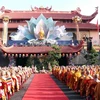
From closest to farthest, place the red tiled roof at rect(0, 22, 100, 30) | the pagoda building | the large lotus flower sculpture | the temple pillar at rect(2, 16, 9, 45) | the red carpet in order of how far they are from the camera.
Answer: the red carpet, the temple pillar at rect(2, 16, 9, 45), the large lotus flower sculpture, the pagoda building, the red tiled roof at rect(0, 22, 100, 30)

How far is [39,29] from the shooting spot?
43438 mm

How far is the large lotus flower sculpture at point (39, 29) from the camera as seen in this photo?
4369cm

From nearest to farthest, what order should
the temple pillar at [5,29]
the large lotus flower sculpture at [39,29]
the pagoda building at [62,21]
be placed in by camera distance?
the temple pillar at [5,29] → the large lotus flower sculpture at [39,29] → the pagoda building at [62,21]

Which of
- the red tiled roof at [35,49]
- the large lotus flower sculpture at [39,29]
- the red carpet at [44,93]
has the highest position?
the large lotus flower sculpture at [39,29]

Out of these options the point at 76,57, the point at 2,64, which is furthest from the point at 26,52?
the point at 76,57

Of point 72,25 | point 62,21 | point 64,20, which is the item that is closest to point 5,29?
point 62,21

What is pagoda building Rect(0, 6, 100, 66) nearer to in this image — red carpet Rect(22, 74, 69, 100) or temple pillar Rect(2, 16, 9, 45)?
temple pillar Rect(2, 16, 9, 45)

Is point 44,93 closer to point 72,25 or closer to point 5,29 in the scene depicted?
point 5,29

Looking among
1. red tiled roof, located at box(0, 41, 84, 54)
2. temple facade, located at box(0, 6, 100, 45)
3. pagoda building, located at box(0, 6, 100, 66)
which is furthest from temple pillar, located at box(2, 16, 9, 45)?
red tiled roof, located at box(0, 41, 84, 54)

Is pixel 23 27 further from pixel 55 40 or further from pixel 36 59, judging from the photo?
pixel 36 59

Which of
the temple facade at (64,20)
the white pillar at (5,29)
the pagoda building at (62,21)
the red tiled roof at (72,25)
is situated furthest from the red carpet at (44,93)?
the red tiled roof at (72,25)

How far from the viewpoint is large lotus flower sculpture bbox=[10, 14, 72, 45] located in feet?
143

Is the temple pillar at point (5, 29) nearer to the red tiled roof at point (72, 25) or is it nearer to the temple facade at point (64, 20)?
the temple facade at point (64, 20)

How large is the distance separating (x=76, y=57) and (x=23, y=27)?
9.65 metres
